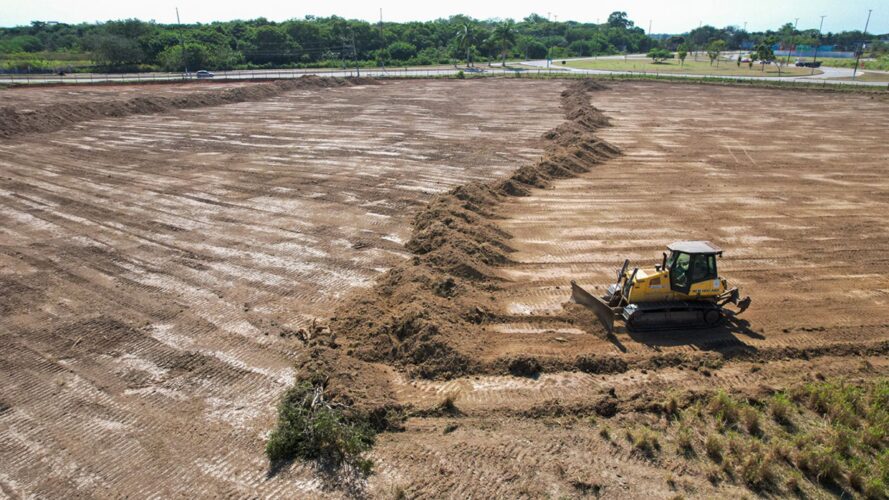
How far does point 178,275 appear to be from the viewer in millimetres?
14180

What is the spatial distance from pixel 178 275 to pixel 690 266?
12.4m

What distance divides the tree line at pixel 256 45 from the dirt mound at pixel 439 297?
224 ft

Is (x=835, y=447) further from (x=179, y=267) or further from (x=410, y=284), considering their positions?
(x=179, y=267)

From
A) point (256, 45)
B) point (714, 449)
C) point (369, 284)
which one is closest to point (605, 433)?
point (714, 449)

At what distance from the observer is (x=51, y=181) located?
22547 millimetres

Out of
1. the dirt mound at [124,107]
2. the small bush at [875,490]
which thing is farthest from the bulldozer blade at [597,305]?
the dirt mound at [124,107]

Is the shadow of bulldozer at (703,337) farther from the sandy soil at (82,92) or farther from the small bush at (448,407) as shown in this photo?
the sandy soil at (82,92)

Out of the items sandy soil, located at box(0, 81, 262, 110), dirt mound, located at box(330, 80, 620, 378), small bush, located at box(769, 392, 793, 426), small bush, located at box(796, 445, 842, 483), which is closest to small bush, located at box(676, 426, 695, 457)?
small bush, located at box(796, 445, 842, 483)

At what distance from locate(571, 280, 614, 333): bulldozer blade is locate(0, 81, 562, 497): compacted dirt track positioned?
17.0 ft

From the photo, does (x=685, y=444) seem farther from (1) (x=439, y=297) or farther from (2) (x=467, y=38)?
(2) (x=467, y=38)

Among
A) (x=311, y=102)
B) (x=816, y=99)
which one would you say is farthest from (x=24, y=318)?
(x=816, y=99)

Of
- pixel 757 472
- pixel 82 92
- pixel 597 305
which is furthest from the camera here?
pixel 82 92

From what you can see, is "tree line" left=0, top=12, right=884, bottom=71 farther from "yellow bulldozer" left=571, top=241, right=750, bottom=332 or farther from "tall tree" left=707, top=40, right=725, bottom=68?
"yellow bulldozer" left=571, top=241, right=750, bottom=332

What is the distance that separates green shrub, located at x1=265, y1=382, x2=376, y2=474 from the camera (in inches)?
317
